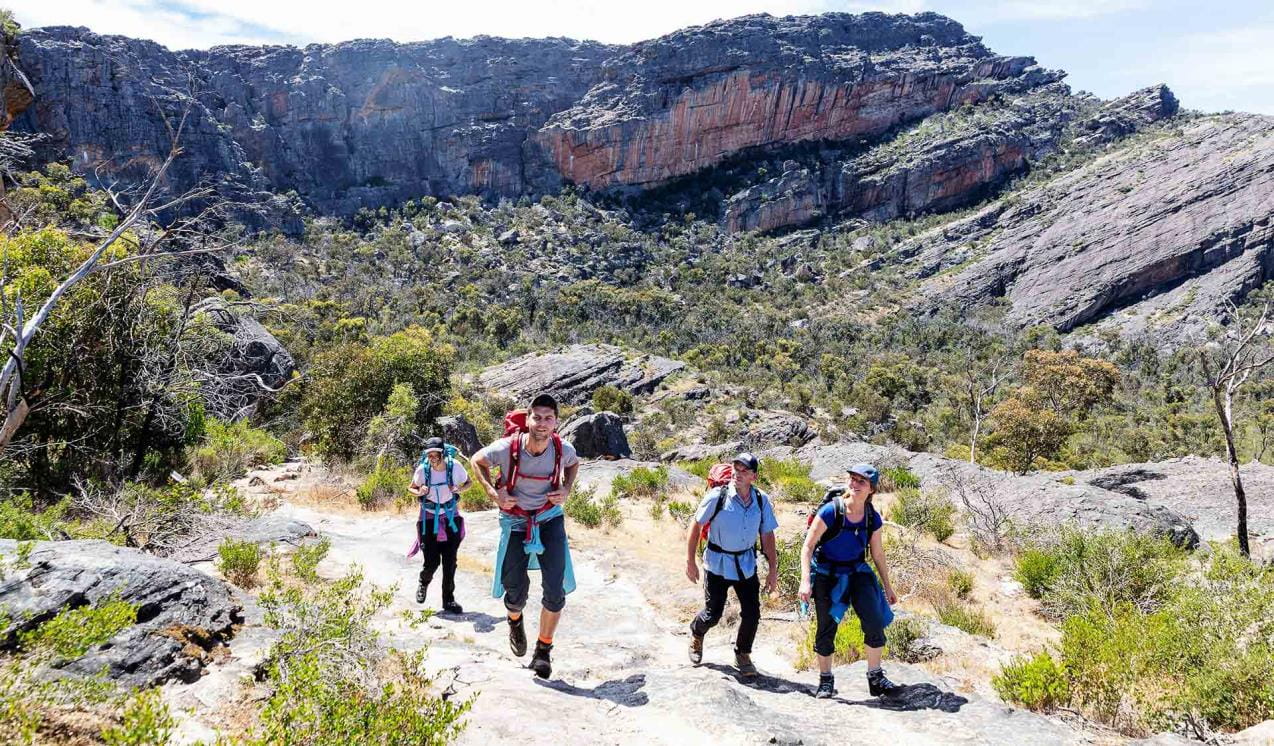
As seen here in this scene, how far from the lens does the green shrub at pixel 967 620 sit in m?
5.65

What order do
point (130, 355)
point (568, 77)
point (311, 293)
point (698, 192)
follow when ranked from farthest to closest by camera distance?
point (568, 77) < point (698, 192) < point (311, 293) < point (130, 355)

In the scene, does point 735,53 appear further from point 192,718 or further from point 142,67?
point 192,718

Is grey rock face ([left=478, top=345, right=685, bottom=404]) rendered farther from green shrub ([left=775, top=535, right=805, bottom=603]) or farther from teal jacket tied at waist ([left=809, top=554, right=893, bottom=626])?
teal jacket tied at waist ([left=809, top=554, right=893, bottom=626])

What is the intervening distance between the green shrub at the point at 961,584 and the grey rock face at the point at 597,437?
587 inches

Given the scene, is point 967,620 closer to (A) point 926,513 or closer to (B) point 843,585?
(B) point 843,585

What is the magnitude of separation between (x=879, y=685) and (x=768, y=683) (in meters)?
0.70

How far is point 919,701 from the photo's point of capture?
384 cm

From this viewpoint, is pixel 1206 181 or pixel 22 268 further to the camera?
pixel 1206 181

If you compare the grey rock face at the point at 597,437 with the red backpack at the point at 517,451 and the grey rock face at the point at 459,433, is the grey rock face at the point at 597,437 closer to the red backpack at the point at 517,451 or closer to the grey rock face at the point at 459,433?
the grey rock face at the point at 459,433

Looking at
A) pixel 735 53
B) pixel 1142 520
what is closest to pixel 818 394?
pixel 1142 520

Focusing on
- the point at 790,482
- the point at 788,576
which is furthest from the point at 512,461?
the point at 790,482

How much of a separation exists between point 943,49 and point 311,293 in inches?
3671

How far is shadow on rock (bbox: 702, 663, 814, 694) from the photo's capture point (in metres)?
4.14

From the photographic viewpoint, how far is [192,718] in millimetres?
2887
